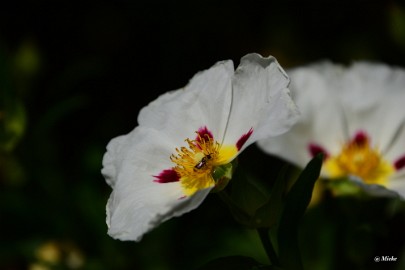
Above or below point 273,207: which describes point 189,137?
above

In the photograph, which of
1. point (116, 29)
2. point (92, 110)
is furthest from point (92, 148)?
point (116, 29)

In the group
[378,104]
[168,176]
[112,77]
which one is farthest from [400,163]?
[112,77]

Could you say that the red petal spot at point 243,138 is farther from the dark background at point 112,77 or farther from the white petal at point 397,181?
the dark background at point 112,77

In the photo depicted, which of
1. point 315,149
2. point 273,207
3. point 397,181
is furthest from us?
point 315,149

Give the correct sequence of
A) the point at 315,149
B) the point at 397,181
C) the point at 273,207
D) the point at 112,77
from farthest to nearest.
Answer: the point at 112,77
the point at 315,149
the point at 397,181
the point at 273,207

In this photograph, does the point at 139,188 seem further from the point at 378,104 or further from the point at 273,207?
the point at 378,104

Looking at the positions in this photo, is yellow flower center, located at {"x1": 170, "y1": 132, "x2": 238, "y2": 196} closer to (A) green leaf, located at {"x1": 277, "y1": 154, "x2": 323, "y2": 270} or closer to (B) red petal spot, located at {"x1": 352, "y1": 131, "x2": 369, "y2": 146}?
(A) green leaf, located at {"x1": 277, "y1": 154, "x2": 323, "y2": 270}

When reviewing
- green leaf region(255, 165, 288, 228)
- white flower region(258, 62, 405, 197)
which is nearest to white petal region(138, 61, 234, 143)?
green leaf region(255, 165, 288, 228)

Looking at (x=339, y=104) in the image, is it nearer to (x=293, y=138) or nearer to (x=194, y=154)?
(x=293, y=138)
